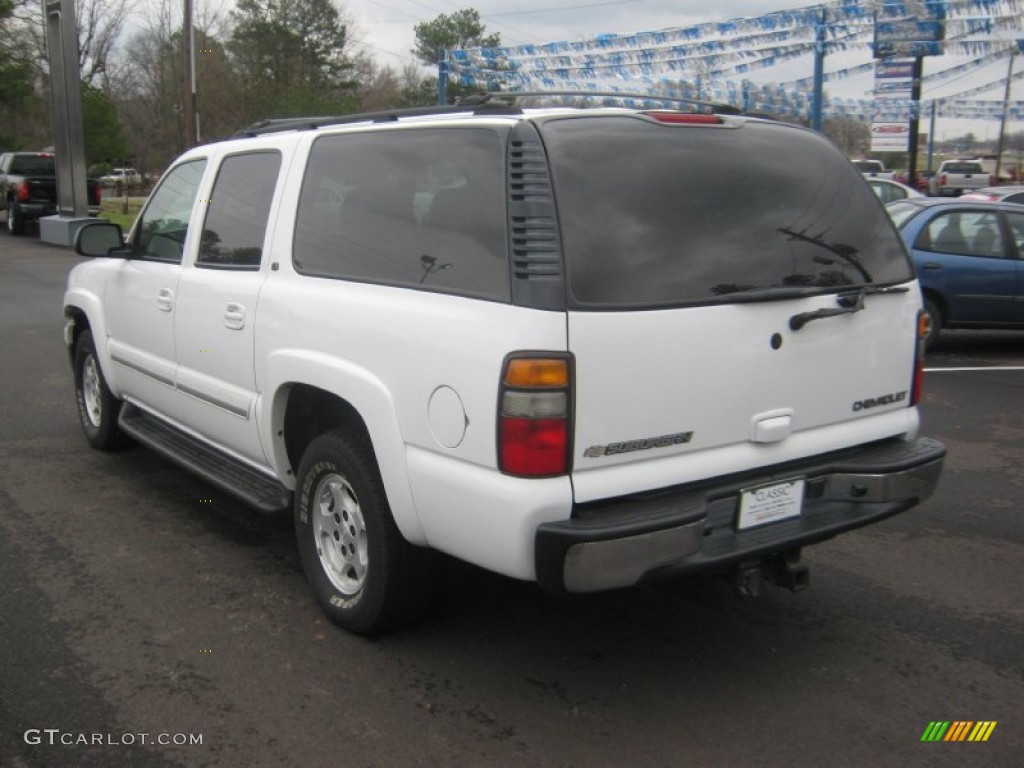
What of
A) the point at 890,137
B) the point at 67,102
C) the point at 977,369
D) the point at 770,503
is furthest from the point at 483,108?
the point at 890,137

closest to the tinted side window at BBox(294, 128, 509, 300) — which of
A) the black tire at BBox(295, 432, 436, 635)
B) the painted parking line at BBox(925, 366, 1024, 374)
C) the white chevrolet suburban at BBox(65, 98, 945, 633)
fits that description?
the white chevrolet suburban at BBox(65, 98, 945, 633)

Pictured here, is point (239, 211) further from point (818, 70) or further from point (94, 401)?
point (818, 70)

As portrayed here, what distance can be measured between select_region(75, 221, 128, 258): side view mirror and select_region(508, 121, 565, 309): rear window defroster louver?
3224 mm

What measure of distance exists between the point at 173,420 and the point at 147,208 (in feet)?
4.32

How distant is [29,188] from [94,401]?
2242 cm

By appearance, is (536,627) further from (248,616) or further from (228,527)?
(228,527)

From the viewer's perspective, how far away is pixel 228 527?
5.04 metres

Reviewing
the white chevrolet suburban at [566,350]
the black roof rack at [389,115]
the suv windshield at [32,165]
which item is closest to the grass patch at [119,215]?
the suv windshield at [32,165]

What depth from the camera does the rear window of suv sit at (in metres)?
3.06

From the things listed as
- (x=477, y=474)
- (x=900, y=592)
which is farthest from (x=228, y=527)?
(x=900, y=592)

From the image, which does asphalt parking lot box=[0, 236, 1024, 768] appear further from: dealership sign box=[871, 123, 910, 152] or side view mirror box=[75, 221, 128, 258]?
dealership sign box=[871, 123, 910, 152]

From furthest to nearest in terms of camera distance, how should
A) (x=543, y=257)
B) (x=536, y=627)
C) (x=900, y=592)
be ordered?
(x=900, y=592), (x=536, y=627), (x=543, y=257)

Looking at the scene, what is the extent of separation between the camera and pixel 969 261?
395 inches

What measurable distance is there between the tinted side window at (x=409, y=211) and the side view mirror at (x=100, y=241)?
198 cm
